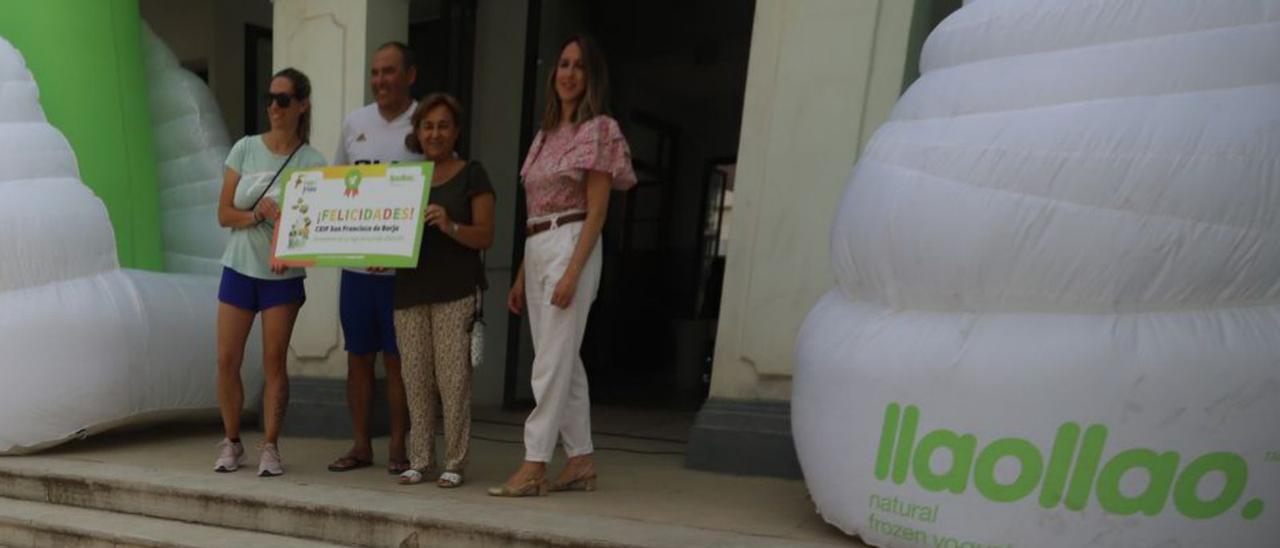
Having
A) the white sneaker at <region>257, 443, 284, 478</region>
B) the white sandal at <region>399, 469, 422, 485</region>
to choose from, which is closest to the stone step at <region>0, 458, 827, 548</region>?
the white sneaker at <region>257, 443, 284, 478</region>

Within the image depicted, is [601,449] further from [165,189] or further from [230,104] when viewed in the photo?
[230,104]

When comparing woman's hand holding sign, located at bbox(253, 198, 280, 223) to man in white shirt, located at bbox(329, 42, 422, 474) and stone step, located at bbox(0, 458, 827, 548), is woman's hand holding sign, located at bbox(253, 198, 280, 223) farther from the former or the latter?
stone step, located at bbox(0, 458, 827, 548)

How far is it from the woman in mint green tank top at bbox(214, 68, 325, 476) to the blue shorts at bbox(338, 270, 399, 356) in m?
0.20

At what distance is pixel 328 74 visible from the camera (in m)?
4.43

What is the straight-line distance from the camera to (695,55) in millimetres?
7441

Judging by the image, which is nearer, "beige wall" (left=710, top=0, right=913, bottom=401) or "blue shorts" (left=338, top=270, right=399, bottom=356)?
"blue shorts" (left=338, top=270, right=399, bottom=356)

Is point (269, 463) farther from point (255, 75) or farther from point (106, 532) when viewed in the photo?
point (255, 75)

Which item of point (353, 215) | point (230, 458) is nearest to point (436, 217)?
point (353, 215)

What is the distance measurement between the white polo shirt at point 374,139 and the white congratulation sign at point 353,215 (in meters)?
0.28

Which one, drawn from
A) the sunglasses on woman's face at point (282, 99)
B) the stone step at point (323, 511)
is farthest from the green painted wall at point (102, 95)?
the sunglasses on woman's face at point (282, 99)

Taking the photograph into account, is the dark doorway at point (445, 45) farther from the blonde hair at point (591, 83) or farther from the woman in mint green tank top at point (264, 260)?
the blonde hair at point (591, 83)

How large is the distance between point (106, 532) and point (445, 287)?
1.49 m

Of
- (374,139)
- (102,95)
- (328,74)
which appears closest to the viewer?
(374,139)

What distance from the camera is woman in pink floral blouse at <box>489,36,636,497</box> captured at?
107 inches
